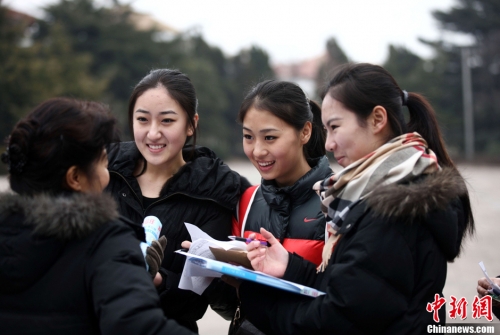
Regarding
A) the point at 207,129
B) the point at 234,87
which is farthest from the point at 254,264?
the point at 234,87

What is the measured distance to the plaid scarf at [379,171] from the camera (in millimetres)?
1839

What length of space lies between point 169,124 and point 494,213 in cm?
1061

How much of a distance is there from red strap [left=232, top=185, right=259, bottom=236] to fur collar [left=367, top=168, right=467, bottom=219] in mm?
935

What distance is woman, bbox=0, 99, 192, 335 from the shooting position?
5.16 feet

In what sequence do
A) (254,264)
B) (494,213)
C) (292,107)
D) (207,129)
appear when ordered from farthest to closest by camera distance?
(207,129)
(494,213)
(292,107)
(254,264)

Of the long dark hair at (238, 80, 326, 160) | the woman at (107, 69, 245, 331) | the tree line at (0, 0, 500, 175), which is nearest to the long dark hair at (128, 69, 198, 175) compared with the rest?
the woman at (107, 69, 245, 331)

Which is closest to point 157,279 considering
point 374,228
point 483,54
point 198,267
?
point 198,267

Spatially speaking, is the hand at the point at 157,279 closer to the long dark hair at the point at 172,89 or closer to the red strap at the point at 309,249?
the red strap at the point at 309,249

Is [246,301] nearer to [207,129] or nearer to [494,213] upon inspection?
[494,213]

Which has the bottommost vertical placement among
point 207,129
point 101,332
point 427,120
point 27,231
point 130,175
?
point 101,332

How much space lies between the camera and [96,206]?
66.5 inches

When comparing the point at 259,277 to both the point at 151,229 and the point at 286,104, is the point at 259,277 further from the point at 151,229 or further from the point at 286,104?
the point at 286,104

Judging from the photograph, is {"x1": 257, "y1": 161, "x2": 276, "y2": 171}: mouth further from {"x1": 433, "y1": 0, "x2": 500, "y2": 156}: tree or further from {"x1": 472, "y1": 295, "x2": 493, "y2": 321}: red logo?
{"x1": 433, "y1": 0, "x2": 500, "y2": 156}: tree

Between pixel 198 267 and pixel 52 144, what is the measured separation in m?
0.78
